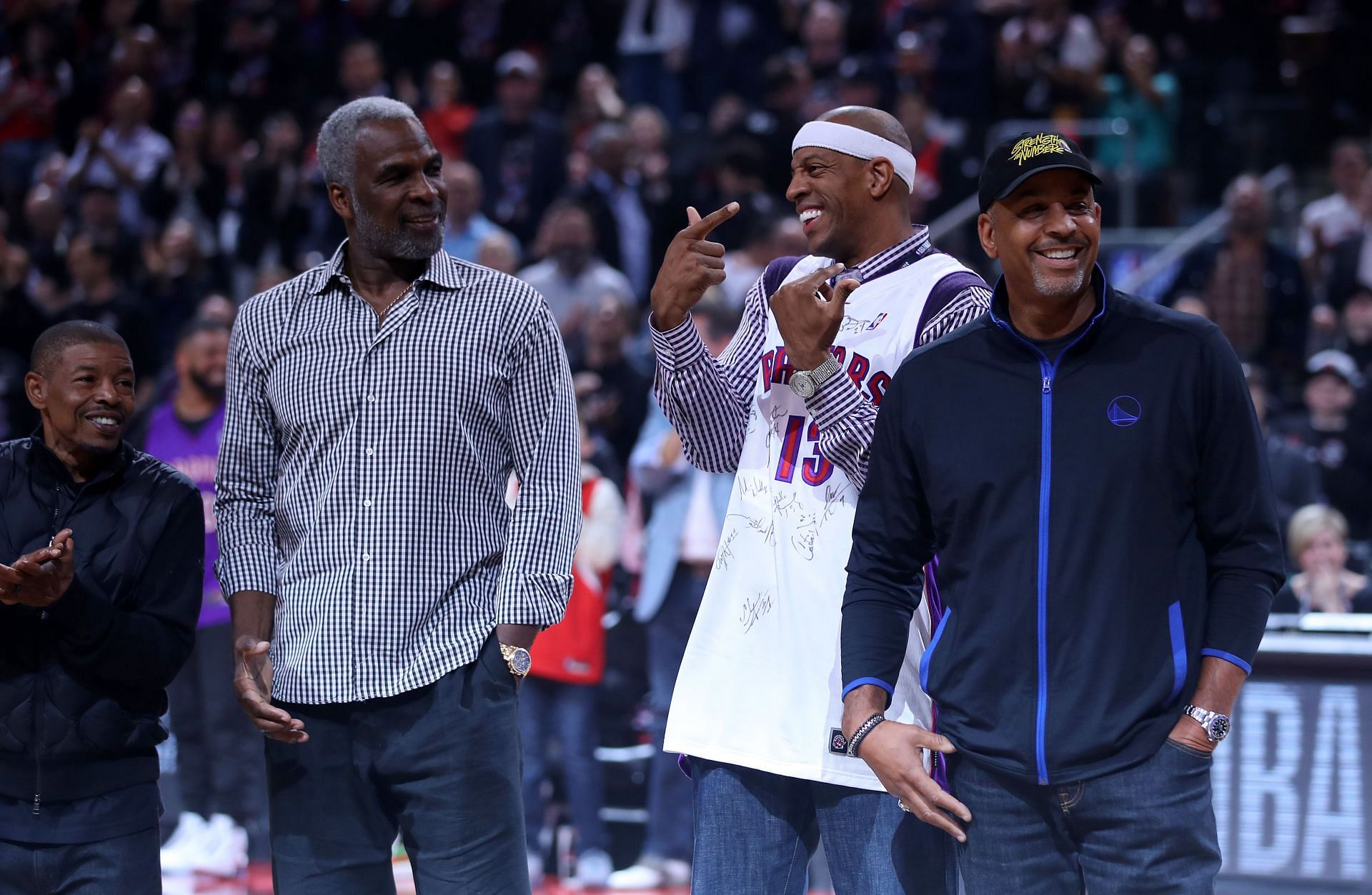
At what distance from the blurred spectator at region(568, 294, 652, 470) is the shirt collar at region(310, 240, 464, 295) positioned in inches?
164

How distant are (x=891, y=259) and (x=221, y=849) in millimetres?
4475

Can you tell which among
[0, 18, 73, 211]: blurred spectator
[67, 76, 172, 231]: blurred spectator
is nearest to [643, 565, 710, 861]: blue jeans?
[67, 76, 172, 231]: blurred spectator

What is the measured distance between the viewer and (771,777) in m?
3.31

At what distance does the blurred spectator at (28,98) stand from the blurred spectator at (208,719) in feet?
19.4

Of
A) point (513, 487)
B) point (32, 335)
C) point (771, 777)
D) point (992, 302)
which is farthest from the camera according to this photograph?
point (32, 335)

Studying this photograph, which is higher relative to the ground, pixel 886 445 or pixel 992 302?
pixel 992 302

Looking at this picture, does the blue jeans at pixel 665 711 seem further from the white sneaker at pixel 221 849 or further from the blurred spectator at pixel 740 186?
the blurred spectator at pixel 740 186

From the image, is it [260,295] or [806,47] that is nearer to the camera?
[260,295]

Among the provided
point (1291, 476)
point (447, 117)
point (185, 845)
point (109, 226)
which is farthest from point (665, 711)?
point (109, 226)

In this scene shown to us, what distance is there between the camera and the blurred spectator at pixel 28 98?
12.3m

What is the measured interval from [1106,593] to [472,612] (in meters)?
1.26

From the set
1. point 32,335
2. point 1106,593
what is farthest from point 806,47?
point 1106,593

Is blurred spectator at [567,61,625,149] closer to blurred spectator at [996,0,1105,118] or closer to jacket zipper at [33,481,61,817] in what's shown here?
blurred spectator at [996,0,1105,118]

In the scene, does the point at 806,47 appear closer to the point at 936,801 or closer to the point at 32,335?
the point at 32,335
